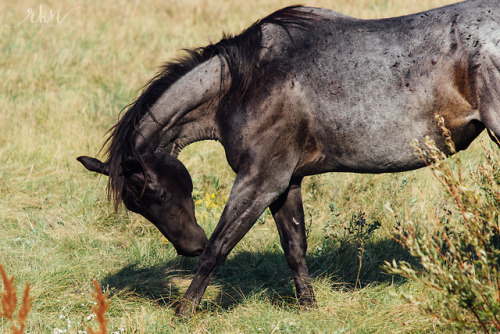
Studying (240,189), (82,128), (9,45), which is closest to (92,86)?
(82,128)

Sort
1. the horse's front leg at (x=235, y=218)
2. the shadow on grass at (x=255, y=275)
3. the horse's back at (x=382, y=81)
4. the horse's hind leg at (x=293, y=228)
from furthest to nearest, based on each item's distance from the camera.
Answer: the shadow on grass at (x=255, y=275) < the horse's hind leg at (x=293, y=228) < the horse's front leg at (x=235, y=218) < the horse's back at (x=382, y=81)

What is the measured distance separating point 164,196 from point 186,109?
61 centimetres

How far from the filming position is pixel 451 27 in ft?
10.9

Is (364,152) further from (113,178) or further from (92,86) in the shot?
(92,86)

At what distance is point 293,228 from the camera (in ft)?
13.5

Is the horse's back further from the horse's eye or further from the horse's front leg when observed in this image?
the horse's eye

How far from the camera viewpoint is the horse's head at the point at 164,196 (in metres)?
3.72

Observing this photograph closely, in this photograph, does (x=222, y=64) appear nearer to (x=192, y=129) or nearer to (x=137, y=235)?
(x=192, y=129)

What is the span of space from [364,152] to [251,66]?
0.91 m

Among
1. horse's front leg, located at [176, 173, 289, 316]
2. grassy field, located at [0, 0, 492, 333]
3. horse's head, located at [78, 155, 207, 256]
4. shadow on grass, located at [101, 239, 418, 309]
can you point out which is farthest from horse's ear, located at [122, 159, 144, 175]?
shadow on grass, located at [101, 239, 418, 309]

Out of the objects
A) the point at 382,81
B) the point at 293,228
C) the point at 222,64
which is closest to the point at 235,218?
the point at 293,228

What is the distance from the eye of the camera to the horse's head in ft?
12.2

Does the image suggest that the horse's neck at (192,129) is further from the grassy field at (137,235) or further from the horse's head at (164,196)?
the grassy field at (137,235)

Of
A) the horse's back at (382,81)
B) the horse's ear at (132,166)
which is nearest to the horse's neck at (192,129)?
the horse's ear at (132,166)
